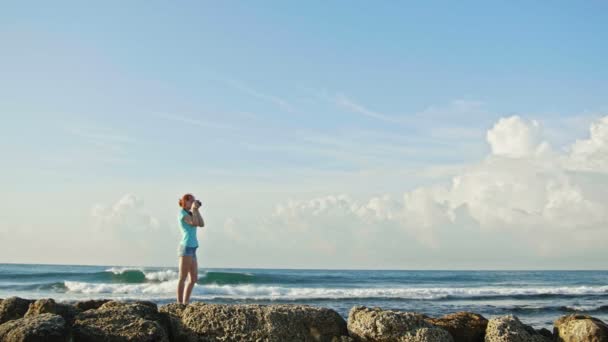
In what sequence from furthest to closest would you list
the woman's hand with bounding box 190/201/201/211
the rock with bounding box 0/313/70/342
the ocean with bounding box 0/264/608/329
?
the ocean with bounding box 0/264/608/329, the woman's hand with bounding box 190/201/201/211, the rock with bounding box 0/313/70/342

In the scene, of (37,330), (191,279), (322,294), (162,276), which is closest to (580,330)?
(191,279)

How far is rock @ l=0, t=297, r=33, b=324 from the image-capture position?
7.42m

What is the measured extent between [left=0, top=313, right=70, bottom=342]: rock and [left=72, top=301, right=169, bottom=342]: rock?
0.30 meters

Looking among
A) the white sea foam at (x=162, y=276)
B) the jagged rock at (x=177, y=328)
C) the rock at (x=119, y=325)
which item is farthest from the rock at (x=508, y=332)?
the white sea foam at (x=162, y=276)

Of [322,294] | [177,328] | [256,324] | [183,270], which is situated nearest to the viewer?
[256,324]

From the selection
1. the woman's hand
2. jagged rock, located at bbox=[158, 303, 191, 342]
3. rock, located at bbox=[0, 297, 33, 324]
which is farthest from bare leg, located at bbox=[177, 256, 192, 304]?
rock, located at bbox=[0, 297, 33, 324]

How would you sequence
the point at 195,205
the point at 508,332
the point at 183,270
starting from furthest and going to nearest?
the point at 195,205, the point at 183,270, the point at 508,332

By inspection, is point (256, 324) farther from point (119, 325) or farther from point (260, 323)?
point (119, 325)

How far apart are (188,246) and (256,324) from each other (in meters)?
2.34

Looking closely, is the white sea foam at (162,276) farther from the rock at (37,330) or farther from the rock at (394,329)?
the rock at (37,330)

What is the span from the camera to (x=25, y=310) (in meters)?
7.48

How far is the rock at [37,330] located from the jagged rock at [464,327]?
168 inches

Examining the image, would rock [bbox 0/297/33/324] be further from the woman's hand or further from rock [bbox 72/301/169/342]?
the woman's hand

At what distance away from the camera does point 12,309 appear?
7465mm
